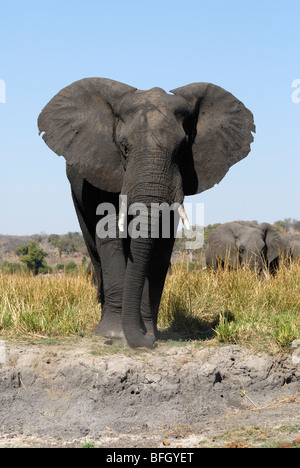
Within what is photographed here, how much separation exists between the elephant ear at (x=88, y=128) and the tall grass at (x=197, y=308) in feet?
6.00

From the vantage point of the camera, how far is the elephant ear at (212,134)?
7.36 m

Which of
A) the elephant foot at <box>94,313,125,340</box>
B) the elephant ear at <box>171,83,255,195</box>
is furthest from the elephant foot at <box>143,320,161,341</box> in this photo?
the elephant ear at <box>171,83,255,195</box>

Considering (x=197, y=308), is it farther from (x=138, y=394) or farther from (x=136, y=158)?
(x=136, y=158)

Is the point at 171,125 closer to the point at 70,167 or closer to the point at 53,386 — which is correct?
the point at 70,167

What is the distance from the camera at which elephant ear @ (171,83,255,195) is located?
290 inches

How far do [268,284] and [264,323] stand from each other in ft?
6.29

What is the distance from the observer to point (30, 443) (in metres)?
5.58

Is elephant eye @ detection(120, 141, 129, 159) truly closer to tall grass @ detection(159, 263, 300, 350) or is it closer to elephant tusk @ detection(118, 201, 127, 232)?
elephant tusk @ detection(118, 201, 127, 232)

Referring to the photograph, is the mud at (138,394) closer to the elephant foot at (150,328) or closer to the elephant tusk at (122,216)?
the elephant foot at (150,328)

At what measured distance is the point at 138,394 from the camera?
6297 mm

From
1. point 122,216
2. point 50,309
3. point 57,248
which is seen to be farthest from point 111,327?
point 57,248

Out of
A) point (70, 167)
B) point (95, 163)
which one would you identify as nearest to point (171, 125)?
point (95, 163)
